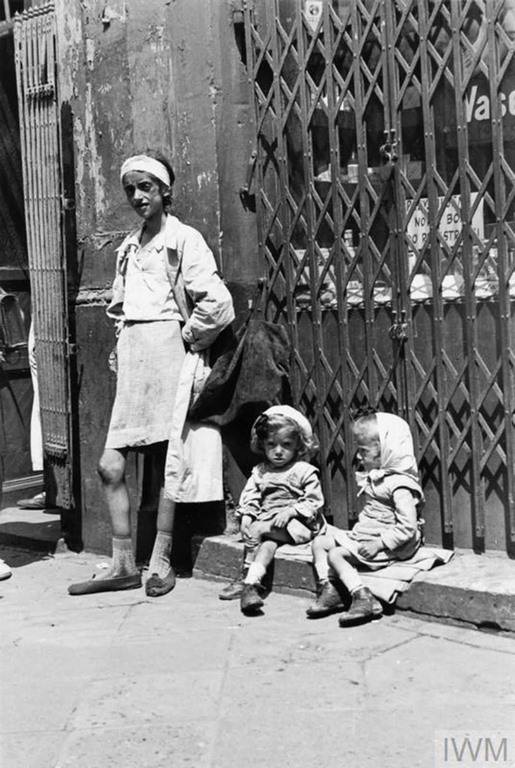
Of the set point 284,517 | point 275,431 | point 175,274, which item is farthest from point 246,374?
point 284,517

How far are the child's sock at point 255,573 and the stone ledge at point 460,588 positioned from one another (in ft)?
0.50

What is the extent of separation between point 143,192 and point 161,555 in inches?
75.2

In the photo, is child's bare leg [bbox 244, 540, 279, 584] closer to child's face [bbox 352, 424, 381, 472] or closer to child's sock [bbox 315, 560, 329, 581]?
child's sock [bbox 315, 560, 329, 581]

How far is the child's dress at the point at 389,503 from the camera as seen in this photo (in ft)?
16.2

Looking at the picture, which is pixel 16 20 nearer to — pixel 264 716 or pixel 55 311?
pixel 55 311

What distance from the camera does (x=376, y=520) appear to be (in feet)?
16.8

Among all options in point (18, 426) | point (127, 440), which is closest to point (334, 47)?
point (127, 440)

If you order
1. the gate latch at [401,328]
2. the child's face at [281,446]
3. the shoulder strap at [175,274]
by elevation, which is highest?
the shoulder strap at [175,274]

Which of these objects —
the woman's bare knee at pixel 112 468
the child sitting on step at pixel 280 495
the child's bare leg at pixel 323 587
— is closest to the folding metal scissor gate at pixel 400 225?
the child sitting on step at pixel 280 495

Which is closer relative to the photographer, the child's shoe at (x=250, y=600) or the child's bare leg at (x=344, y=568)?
the child's bare leg at (x=344, y=568)

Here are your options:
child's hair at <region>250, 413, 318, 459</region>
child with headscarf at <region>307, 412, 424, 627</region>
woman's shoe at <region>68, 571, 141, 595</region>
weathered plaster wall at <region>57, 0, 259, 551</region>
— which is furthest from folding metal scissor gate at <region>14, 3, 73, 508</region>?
child with headscarf at <region>307, 412, 424, 627</region>

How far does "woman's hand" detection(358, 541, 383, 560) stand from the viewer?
16.1 feet

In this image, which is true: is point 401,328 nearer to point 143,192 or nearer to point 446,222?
point 446,222

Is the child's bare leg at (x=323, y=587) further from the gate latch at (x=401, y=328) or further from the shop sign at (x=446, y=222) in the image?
the shop sign at (x=446, y=222)
